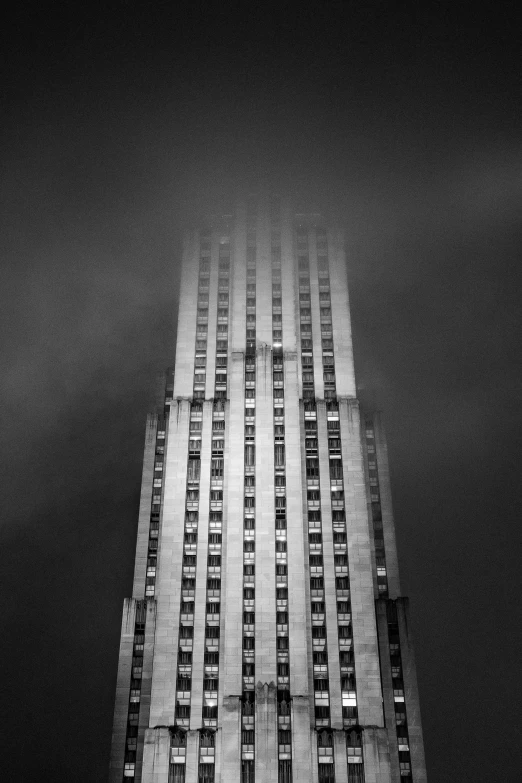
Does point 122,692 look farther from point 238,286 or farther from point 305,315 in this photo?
point 238,286

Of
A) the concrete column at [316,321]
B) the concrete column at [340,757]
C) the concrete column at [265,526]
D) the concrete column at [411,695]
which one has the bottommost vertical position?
the concrete column at [340,757]

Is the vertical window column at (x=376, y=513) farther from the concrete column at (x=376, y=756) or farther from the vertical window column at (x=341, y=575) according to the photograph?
the concrete column at (x=376, y=756)

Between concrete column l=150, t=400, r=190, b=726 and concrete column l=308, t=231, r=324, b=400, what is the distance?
22.9 m

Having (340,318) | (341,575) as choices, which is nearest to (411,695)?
(341,575)

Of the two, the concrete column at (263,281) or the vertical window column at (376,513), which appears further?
the concrete column at (263,281)

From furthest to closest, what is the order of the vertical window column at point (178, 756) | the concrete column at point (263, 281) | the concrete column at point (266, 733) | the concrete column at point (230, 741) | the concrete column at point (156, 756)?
the concrete column at point (263, 281), the vertical window column at point (178, 756), the concrete column at point (156, 756), the concrete column at point (230, 741), the concrete column at point (266, 733)

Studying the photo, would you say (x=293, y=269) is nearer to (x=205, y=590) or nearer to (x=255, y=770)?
(x=205, y=590)

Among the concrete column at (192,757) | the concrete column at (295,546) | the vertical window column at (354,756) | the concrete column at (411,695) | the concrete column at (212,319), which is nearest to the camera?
the vertical window column at (354,756)

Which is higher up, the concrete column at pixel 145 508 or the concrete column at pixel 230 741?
the concrete column at pixel 145 508

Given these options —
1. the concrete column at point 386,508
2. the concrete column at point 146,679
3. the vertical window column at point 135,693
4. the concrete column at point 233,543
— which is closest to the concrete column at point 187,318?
the concrete column at point 233,543

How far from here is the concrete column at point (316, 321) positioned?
469 ft

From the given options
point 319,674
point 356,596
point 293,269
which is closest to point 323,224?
point 293,269

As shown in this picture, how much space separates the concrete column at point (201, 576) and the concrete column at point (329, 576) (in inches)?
672

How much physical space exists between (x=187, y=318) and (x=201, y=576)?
50.1m
